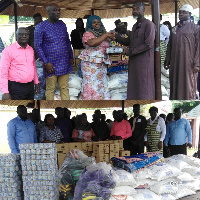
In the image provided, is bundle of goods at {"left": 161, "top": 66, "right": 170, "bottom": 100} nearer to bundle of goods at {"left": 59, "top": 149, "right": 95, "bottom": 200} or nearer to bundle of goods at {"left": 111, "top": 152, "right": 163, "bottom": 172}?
bundle of goods at {"left": 111, "top": 152, "right": 163, "bottom": 172}

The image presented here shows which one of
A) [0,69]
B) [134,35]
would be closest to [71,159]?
[0,69]

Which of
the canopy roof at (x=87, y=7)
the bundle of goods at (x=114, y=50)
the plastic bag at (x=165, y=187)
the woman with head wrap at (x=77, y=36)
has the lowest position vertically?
the plastic bag at (x=165, y=187)

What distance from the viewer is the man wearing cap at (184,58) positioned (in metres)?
4.23

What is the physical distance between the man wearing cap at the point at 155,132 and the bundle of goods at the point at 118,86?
64.2 inches

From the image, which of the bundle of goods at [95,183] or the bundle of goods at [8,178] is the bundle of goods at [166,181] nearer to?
the bundle of goods at [95,183]

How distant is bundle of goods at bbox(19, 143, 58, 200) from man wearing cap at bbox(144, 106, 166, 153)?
2706mm

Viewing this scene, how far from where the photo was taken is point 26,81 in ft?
13.8

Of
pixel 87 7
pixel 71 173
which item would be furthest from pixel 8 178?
pixel 87 7

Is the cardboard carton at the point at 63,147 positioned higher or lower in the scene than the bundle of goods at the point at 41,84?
lower

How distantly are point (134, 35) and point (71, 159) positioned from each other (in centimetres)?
192

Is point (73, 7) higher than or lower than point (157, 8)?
higher

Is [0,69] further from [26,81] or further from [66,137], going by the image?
[66,137]

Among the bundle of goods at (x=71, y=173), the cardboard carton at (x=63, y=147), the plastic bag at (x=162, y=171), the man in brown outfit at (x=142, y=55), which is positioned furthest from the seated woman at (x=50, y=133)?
the man in brown outfit at (x=142, y=55)

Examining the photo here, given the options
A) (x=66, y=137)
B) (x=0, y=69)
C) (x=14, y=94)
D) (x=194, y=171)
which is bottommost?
(x=194, y=171)
